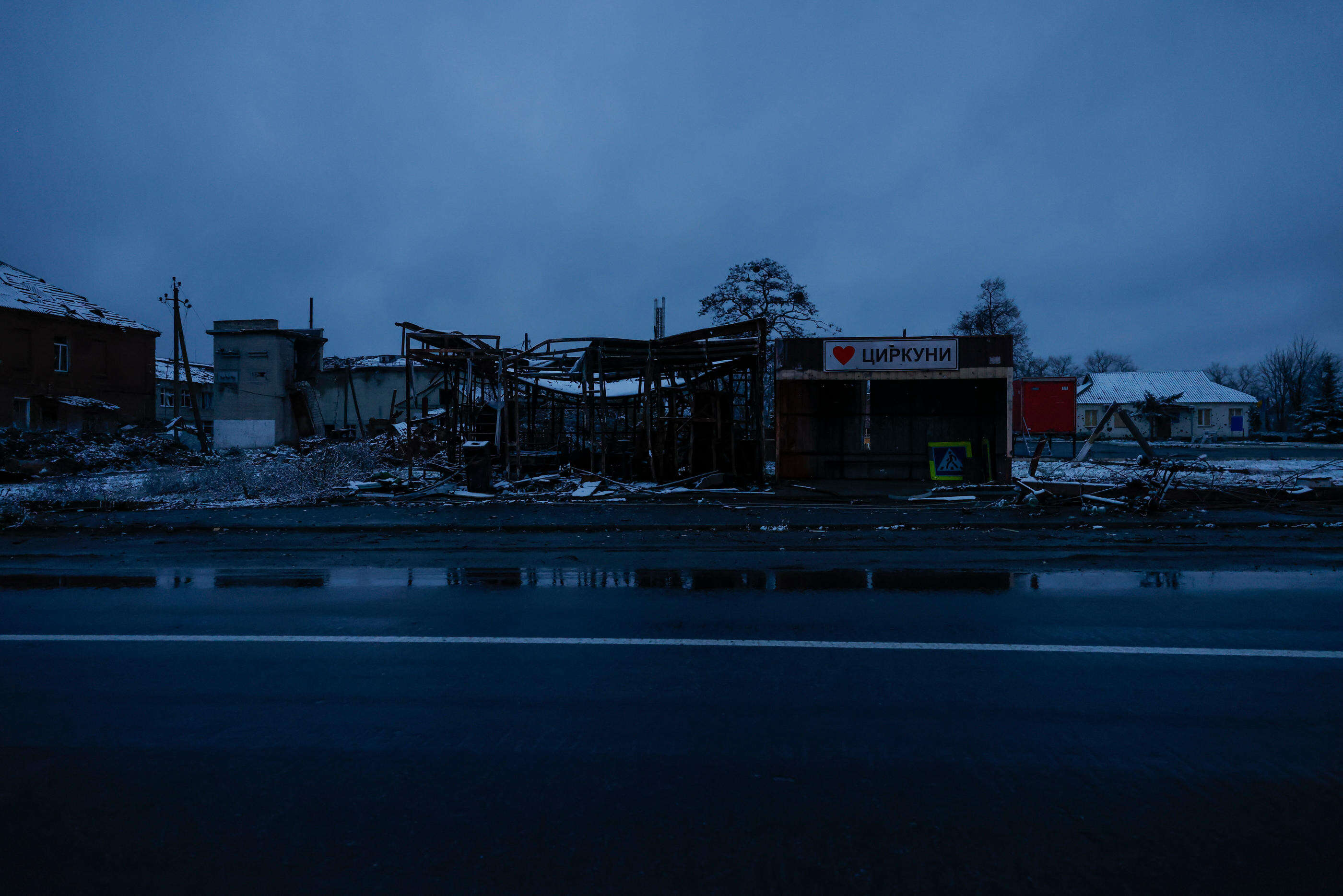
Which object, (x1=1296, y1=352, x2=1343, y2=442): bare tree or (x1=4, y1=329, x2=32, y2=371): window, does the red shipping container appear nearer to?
(x1=1296, y1=352, x2=1343, y2=442): bare tree

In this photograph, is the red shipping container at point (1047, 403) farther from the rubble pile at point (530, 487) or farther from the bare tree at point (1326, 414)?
the bare tree at point (1326, 414)

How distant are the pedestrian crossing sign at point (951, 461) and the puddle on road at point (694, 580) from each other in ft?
37.9

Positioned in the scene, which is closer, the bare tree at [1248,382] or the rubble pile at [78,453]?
the rubble pile at [78,453]

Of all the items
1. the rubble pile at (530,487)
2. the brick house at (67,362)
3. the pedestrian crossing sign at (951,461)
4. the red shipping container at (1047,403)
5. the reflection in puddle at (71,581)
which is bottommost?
Result: the reflection in puddle at (71,581)

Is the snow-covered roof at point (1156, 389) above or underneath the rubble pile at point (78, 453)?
above

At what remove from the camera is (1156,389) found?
66812 mm

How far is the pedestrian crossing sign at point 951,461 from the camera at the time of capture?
19.4m

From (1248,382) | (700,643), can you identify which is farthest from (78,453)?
(1248,382)

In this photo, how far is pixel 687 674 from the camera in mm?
4637

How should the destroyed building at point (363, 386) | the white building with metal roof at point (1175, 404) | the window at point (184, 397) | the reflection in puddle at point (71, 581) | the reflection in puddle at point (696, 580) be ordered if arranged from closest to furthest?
the reflection in puddle at point (696, 580)
the reflection in puddle at point (71, 581)
the destroyed building at point (363, 386)
the white building with metal roof at point (1175, 404)
the window at point (184, 397)

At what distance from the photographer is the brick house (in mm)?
35906

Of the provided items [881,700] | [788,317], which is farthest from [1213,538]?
[788,317]

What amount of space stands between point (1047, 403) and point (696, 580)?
25.5 metres

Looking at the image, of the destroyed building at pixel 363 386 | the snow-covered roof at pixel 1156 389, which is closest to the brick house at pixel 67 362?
the destroyed building at pixel 363 386
